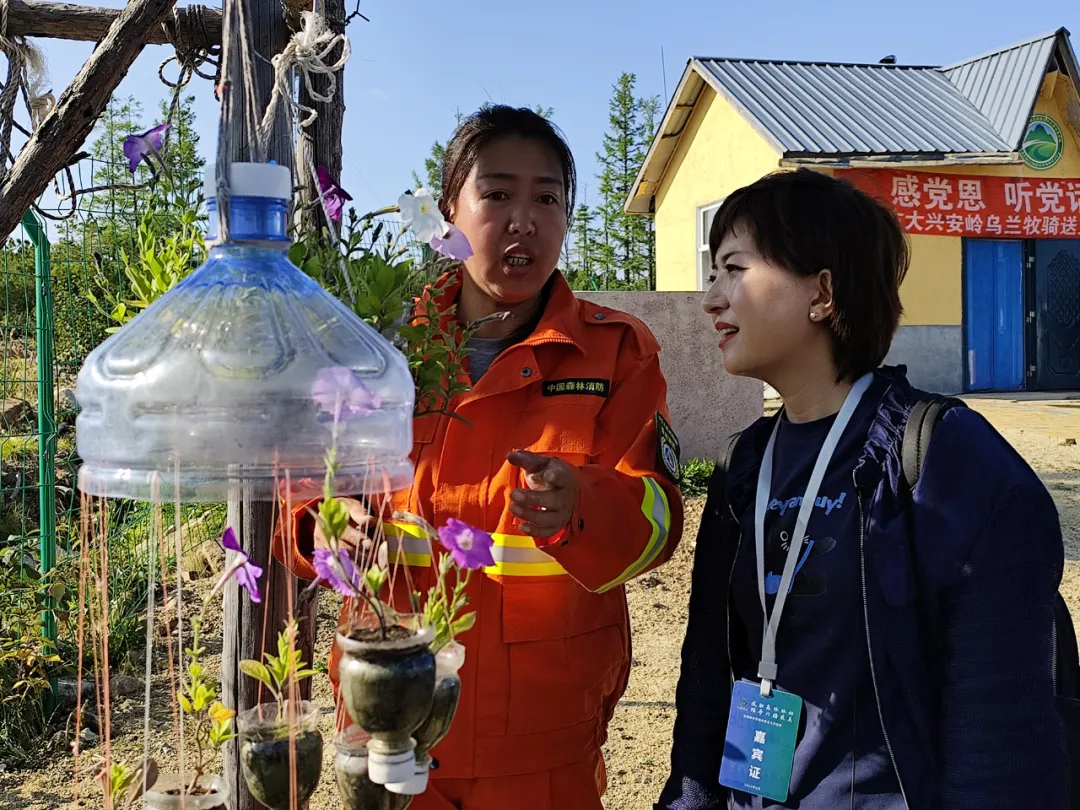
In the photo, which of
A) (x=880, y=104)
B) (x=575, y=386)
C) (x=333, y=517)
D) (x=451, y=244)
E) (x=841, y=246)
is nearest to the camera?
(x=333, y=517)

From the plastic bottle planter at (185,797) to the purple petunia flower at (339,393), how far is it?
1.50 ft

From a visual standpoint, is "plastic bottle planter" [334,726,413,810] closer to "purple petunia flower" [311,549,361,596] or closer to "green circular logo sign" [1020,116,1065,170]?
"purple petunia flower" [311,549,361,596]

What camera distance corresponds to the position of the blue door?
499 inches

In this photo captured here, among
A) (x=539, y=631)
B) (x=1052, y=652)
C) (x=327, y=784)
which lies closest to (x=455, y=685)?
(x=539, y=631)

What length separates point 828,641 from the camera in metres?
1.47

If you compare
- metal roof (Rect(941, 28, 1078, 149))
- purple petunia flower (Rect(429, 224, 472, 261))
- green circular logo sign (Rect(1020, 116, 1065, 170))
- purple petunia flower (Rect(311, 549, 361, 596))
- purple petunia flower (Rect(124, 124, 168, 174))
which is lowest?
purple petunia flower (Rect(311, 549, 361, 596))

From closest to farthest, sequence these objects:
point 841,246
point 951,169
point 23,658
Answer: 1. point 841,246
2. point 23,658
3. point 951,169

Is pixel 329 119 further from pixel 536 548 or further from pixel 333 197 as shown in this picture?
pixel 536 548

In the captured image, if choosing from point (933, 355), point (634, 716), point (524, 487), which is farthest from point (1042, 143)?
point (524, 487)

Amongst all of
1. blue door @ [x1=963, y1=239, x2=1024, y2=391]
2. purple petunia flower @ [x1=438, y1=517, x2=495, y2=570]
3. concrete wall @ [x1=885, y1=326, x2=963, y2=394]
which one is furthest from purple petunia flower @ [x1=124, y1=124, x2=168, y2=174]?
blue door @ [x1=963, y1=239, x2=1024, y2=391]

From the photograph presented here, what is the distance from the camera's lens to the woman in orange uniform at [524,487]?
164cm

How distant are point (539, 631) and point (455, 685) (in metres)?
0.69

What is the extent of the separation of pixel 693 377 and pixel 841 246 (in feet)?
19.7

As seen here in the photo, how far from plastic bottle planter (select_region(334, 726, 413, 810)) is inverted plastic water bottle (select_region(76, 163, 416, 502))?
260mm
